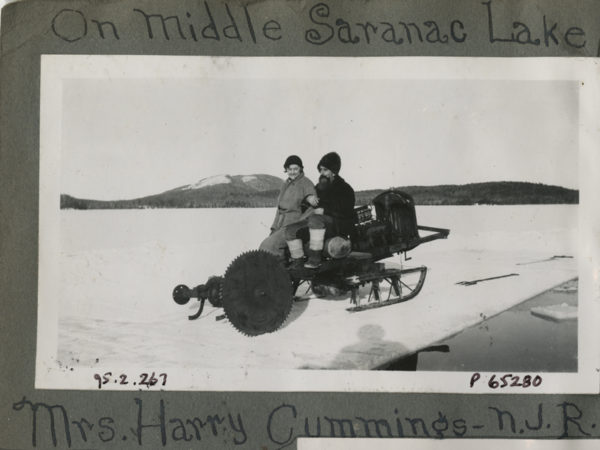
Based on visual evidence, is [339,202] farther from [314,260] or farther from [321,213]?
[314,260]

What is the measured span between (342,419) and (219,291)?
1.41 feet

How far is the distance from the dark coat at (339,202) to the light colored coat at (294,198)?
0.10 feet

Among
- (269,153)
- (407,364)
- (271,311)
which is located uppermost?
(269,153)

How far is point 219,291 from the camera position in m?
1.34

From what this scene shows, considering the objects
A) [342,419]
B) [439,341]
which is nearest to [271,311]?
[342,419]

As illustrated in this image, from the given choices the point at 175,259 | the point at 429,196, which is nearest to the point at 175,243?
the point at 175,259

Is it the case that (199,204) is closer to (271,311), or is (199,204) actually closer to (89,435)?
(271,311)

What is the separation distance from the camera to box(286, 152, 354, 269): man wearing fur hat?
52.8 inches

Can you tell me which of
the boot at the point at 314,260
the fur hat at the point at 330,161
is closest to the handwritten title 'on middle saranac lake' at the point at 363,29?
the fur hat at the point at 330,161

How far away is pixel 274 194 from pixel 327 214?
0.14 m

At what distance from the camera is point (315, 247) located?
134 cm

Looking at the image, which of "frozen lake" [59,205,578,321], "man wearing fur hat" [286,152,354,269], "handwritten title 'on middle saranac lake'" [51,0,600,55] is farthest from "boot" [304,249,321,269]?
"handwritten title 'on middle saranac lake'" [51,0,600,55]

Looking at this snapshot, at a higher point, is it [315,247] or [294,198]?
[294,198]

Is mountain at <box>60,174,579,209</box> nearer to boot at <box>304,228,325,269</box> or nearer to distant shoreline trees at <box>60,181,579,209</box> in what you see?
distant shoreline trees at <box>60,181,579,209</box>
